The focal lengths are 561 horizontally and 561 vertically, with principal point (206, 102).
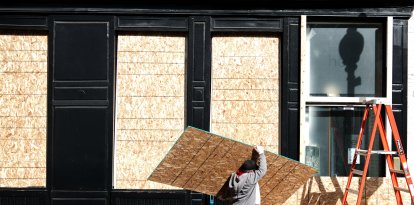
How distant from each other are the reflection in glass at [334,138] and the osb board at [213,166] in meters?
2.27

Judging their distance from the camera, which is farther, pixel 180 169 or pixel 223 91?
pixel 223 91

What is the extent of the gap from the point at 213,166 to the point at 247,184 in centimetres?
49

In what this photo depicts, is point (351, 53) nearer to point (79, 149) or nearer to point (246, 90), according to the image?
point (246, 90)

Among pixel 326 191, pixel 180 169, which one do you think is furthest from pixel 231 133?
pixel 180 169

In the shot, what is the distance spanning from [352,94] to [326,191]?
172cm

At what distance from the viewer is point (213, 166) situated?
7086 mm

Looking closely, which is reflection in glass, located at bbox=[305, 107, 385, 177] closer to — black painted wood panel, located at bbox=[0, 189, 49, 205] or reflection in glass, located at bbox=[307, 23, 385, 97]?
reflection in glass, located at bbox=[307, 23, 385, 97]

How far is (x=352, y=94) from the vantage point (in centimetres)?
963

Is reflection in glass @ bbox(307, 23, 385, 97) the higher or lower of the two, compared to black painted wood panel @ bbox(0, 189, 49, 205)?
higher

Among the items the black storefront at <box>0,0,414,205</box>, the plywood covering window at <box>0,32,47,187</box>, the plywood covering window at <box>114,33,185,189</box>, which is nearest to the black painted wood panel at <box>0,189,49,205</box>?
the black storefront at <box>0,0,414,205</box>

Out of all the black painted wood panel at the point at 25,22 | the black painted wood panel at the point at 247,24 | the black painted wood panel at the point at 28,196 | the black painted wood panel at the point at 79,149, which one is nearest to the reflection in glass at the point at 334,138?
the black painted wood panel at the point at 247,24

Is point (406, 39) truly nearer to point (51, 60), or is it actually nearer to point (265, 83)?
point (265, 83)

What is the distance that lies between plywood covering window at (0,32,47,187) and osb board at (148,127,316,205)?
10.6 feet

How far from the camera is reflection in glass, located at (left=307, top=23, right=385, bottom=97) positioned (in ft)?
31.7
